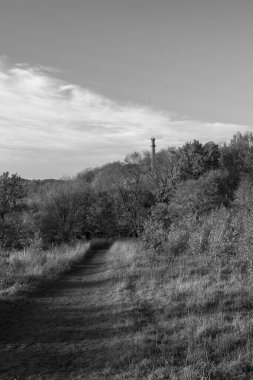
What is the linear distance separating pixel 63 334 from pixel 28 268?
6.51 meters

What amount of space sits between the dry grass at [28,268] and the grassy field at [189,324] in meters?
2.86

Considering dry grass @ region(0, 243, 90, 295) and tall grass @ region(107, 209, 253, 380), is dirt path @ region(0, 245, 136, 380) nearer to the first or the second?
tall grass @ region(107, 209, 253, 380)

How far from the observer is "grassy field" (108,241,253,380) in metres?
5.15

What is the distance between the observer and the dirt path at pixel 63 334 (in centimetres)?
529

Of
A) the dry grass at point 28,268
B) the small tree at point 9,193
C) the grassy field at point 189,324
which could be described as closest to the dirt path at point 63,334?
the grassy field at point 189,324

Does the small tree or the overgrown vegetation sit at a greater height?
the small tree

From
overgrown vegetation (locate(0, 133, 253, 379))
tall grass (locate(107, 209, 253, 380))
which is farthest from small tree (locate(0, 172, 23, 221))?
tall grass (locate(107, 209, 253, 380))

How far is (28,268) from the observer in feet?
41.9

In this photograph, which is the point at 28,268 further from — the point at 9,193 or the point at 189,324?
the point at 189,324

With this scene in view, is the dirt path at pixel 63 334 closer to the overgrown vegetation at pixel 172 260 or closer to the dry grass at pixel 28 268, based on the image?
the overgrown vegetation at pixel 172 260

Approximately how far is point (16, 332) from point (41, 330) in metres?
0.51

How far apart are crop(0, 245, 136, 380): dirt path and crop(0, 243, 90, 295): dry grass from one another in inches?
28.9

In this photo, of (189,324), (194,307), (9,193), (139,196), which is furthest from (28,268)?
(139,196)

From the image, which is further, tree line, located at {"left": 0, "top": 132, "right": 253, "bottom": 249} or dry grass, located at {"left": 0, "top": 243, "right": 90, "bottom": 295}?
tree line, located at {"left": 0, "top": 132, "right": 253, "bottom": 249}
